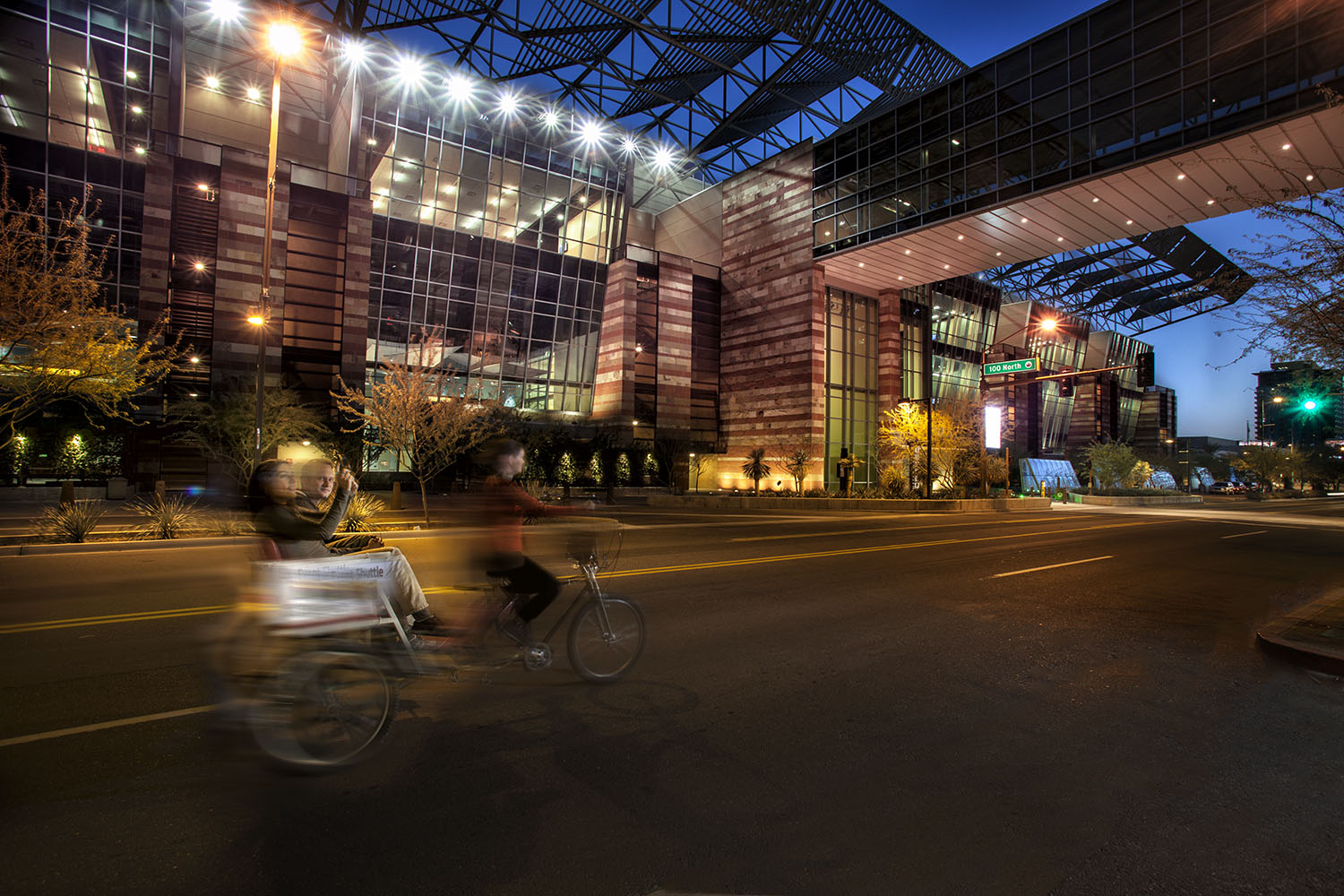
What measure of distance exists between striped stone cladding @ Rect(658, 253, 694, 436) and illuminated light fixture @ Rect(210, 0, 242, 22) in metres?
28.9

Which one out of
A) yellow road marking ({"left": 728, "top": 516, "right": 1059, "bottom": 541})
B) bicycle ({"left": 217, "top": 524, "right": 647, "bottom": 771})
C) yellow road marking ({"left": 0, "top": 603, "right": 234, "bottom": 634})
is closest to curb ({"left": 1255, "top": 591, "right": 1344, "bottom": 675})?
bicycle ({"left": 217, "top": 524, "right": 647, "bottom": 771})

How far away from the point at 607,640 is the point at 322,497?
7.89ft

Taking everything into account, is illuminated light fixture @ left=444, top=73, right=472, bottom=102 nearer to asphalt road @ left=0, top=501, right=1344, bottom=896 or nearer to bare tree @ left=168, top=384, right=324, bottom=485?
bare tree @ left=168, top=384, right=324, bottom=485

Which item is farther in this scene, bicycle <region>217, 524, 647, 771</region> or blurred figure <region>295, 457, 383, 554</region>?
blurred figure <region>295, 457, 383, 554</region>

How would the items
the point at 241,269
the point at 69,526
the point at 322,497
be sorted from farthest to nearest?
the point at 241,269
the point at 69,526
the point at 322,497

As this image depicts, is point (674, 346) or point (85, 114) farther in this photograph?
point (674, 346)

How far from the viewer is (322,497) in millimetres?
4555

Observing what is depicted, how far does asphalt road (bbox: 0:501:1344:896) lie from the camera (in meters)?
2.77

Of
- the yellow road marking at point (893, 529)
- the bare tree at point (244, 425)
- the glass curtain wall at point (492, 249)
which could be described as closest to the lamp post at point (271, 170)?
the bare tree at point (244, 425)

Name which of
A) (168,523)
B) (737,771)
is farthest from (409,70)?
(737,771)

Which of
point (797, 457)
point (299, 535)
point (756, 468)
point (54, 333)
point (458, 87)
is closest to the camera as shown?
point (299, 535)

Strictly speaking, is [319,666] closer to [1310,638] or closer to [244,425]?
[1310,638]

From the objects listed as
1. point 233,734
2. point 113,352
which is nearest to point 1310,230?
point 233,734

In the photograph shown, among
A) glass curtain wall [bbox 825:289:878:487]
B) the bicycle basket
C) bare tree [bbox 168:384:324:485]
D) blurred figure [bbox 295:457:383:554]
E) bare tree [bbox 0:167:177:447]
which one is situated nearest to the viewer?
blurred figure [bbox 295:457:383:554]
